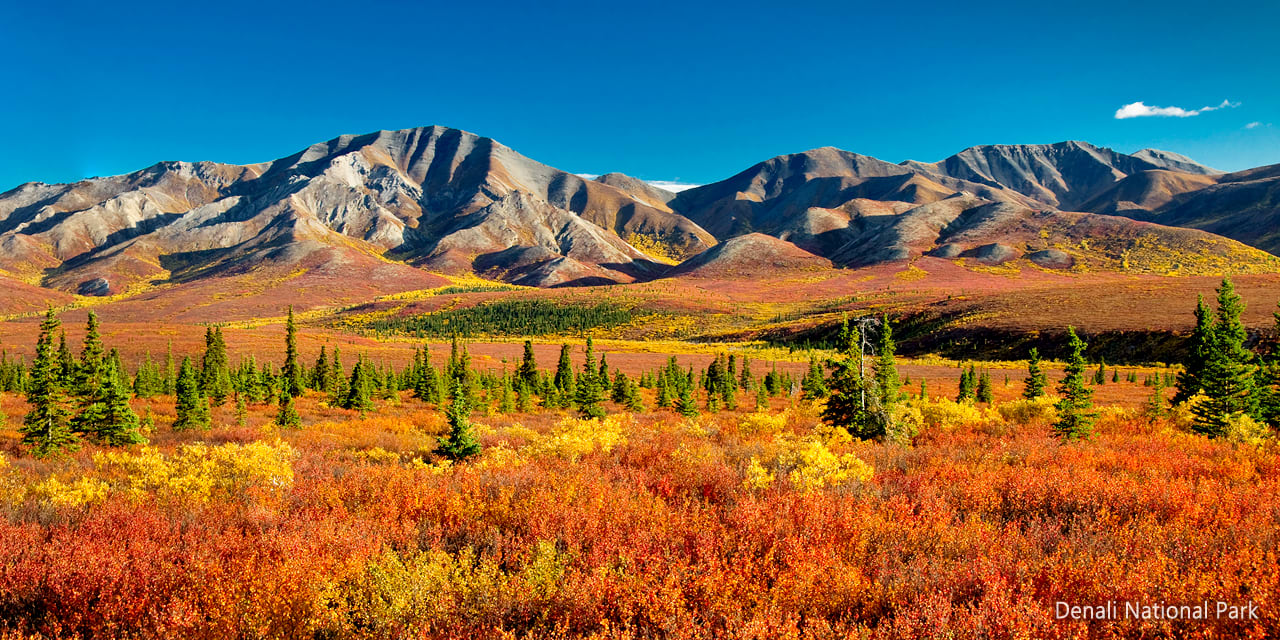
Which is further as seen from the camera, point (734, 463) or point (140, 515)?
point (734, 463)

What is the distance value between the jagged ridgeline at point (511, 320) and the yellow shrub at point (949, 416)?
434 feet

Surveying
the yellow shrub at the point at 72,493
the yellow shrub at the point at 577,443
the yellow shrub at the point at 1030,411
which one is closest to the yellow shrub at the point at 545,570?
the yellow shrub at the point at 577,443

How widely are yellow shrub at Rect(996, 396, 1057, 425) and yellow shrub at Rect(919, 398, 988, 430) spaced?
5.09 ft

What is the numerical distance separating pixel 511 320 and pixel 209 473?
158 m

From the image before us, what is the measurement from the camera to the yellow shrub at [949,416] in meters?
15.2

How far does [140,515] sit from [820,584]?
7166 mm

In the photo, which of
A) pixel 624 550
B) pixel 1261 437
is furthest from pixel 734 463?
pixel 1261 437

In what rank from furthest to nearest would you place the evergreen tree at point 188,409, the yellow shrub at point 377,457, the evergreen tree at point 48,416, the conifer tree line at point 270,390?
the evergreen tree at point 188,409 < the conifer tree line at point 270,390 < the evergreen tree at point 48,416 < the yellow shrub at point 377,457

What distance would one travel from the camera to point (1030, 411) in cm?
1730

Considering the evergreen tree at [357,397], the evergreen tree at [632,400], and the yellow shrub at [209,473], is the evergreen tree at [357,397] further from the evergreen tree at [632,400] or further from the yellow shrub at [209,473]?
the yellow shrub at [209,473]

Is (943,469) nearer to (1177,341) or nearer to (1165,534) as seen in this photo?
(1165,534)

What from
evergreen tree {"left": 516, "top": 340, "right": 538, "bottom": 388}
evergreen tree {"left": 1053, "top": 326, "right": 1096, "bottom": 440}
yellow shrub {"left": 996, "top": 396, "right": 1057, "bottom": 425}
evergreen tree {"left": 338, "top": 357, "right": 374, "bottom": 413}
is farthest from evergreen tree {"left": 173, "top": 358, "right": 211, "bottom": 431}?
yellow shrub {"left": 996, "top": 396, "right": 1057, "bottom": 425}

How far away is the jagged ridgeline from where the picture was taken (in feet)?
485

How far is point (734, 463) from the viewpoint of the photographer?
924cm
